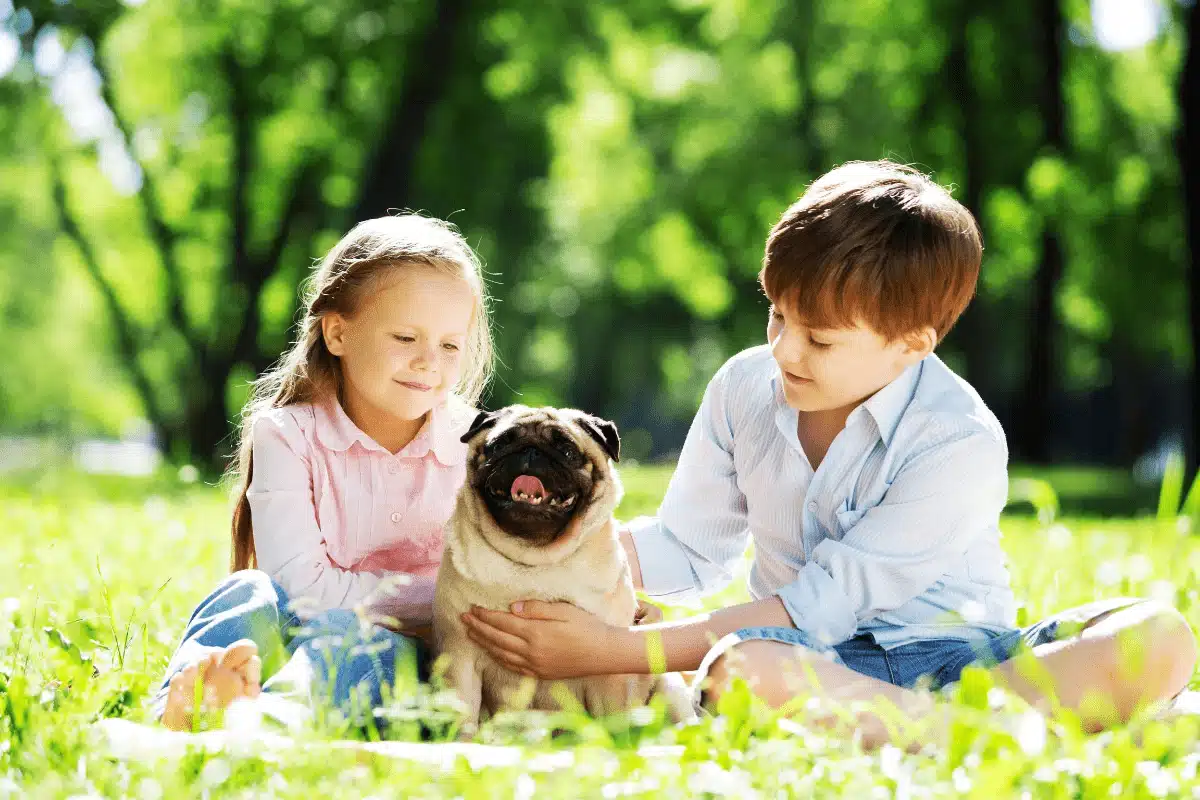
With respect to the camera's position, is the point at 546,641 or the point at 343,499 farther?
the point at 343,499

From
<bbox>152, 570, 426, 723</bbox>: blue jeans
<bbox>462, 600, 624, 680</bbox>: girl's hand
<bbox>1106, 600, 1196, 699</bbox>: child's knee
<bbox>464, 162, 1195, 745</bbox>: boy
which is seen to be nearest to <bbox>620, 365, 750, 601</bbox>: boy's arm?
<bbox>464, 162, 1195, 745</bbox>: boy

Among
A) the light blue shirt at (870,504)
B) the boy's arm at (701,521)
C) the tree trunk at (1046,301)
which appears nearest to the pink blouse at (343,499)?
the boy's arm at (701,521)

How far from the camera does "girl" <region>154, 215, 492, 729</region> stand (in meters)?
3.35

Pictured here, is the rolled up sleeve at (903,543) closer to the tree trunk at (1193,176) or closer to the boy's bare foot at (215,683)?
the boy's bare foot at (215,683)

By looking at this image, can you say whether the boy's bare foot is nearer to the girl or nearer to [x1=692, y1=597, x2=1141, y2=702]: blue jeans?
the girl

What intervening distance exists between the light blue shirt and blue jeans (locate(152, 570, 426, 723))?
1059 millimetres

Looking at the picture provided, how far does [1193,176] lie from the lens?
11125 millimetres

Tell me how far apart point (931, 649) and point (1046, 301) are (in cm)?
1656

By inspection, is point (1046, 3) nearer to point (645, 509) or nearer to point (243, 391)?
point (645, 509)

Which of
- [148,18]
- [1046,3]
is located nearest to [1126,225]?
[1046,3]

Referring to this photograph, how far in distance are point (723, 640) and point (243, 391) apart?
22.2 m

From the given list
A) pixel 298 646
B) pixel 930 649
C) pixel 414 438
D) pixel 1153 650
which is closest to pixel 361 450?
pixel 414 438

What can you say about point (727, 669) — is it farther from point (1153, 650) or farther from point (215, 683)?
point (215, 683)

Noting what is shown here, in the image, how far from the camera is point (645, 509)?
8867mm
